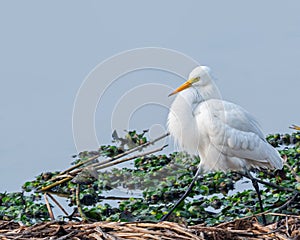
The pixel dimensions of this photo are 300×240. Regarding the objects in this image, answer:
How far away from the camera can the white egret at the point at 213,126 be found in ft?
16.3

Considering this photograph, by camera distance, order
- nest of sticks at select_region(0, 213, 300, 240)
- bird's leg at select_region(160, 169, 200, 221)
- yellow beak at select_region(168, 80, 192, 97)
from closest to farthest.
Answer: nest of sticks at select_region(0, 213, 300, 240) < bird's leg at select_region(160, 169, 200, 221) < yellow beak at select_region(168, 80, 192, 97)

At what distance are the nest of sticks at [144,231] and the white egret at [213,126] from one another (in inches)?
87.8

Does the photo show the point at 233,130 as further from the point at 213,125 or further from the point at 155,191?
the point at 155,191

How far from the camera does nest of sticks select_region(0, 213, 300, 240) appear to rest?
2.51 m

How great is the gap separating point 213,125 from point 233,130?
150 mm

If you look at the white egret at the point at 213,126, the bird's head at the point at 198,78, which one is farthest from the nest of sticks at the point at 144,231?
Answer: the bird's head at the point at 198,78

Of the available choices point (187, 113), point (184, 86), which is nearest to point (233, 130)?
point (187, 113)

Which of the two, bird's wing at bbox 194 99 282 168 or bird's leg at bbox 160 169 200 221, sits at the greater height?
bird's wing at bbox 194 99 282 168

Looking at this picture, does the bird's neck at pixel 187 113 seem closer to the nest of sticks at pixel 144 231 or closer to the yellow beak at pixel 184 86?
the yellow beak at pixel 184 86

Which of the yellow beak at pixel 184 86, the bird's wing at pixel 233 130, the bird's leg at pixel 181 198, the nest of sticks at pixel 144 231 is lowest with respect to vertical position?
the nest of sticks at pixel 144 231

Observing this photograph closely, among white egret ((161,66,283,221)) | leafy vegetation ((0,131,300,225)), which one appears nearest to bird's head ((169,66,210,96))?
white egret ((161,66,283,221))

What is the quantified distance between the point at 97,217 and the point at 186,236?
175cm

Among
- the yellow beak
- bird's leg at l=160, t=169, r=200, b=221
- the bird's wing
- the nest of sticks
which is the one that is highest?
the yellow beak

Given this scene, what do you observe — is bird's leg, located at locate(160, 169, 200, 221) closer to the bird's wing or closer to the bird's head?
the bird's wing
